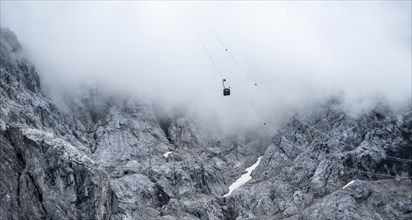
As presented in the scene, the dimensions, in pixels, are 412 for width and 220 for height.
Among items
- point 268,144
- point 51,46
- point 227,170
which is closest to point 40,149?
point 227,170

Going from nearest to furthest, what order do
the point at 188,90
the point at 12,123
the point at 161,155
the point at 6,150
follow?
the point at 6,150 < the point at 12,123 < the point at 161,155 < the point at 188,90

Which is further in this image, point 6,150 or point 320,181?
point 320,181

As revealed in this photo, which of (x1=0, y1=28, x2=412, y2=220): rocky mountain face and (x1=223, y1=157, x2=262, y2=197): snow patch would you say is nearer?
(x1=0, y1=28, x2=412, y2=220): rocky mountain face

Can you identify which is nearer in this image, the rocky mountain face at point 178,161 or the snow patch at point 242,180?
the rocky mountain face at point 178,161

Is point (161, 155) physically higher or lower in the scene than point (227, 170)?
higher

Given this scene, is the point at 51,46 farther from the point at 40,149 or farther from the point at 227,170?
the point at 40,149

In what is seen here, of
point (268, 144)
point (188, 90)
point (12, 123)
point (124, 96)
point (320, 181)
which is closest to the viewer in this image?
point (12, 123)

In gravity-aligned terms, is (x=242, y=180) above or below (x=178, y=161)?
below

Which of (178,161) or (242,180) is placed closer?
(242,180)
